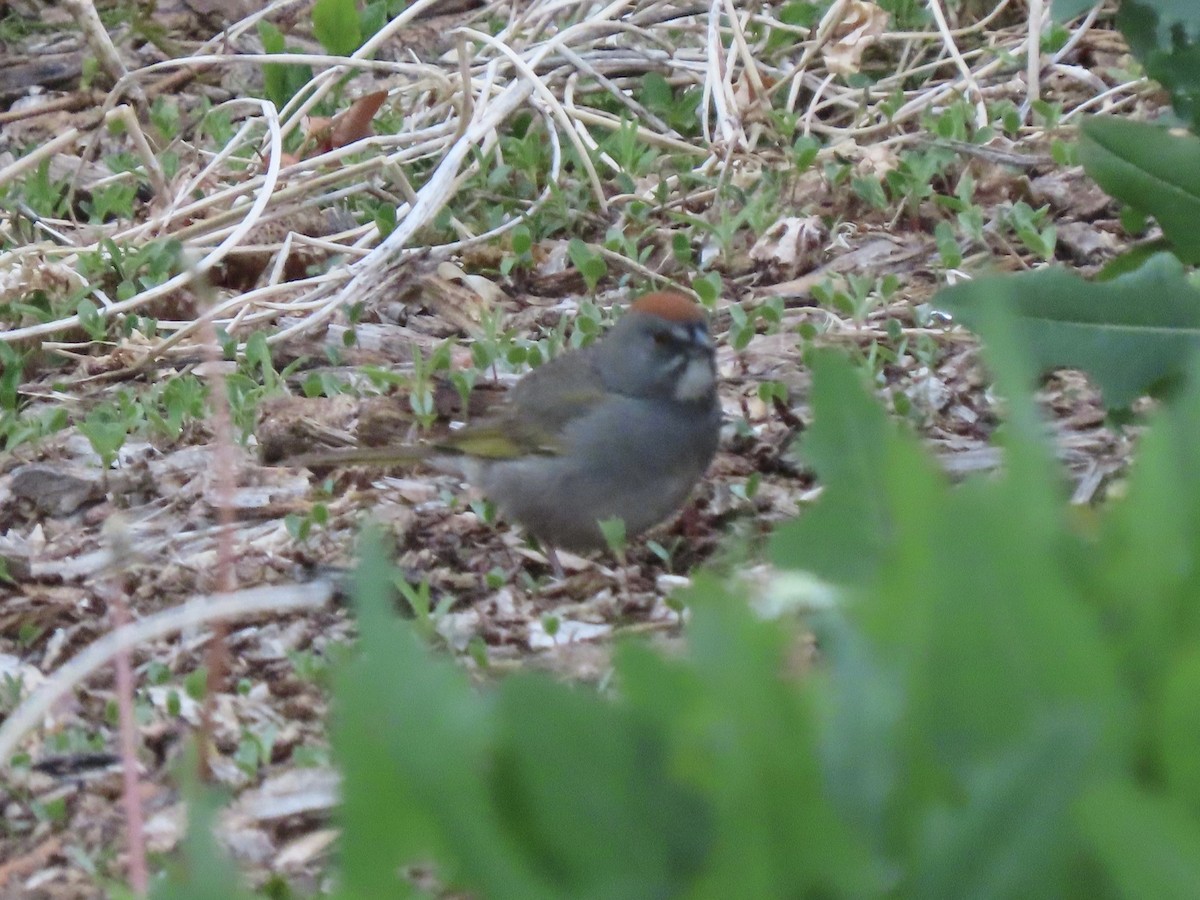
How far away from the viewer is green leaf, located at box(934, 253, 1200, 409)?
3.15 meters

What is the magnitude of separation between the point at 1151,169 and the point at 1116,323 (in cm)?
36

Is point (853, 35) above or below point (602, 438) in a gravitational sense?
above

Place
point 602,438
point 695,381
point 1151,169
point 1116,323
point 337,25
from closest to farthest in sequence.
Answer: point 1116,323
point 1151,169
point 695,381
point 602,438
point 337,25

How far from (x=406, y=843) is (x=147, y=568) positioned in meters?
3.11

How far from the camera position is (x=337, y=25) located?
22.4 feet

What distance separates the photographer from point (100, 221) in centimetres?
629

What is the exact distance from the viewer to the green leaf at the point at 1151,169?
3279 millimetres

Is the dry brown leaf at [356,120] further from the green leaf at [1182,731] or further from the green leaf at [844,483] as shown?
the green leaf at [1182,731]

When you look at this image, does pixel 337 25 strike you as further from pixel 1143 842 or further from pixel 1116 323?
pixel 1143 842

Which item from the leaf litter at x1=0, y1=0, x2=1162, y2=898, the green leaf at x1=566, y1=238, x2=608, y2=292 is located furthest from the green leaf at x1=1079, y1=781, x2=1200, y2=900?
the green leaf at x1=566, y1=238, x2=608, y2=292

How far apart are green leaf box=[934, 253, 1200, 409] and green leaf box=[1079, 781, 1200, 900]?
217 cm

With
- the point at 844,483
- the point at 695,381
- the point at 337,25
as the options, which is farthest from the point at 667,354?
the point at 337,25

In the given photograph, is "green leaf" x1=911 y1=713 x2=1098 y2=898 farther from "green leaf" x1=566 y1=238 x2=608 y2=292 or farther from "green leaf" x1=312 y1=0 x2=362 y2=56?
"green leaf" x1=312 y1=0 x2=362 y2=56

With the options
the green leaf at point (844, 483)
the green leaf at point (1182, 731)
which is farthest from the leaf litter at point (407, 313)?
the green leaf at point (1182, 731)
